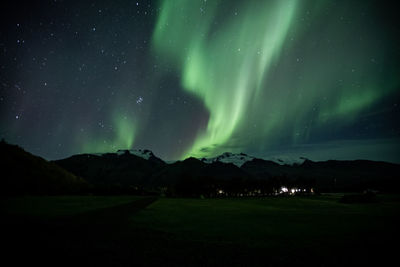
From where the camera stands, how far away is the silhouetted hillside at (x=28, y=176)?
4133 inches

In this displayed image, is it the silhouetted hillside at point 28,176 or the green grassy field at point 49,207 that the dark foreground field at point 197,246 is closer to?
the green grassy field at point 49,207

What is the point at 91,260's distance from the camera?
9.65 metres

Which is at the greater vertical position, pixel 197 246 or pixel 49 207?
pixel 197 246

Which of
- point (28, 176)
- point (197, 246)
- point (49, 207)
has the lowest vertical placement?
point (49, 207)

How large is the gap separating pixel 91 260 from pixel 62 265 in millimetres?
1092

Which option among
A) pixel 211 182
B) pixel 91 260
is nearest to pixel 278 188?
pixel 211 182

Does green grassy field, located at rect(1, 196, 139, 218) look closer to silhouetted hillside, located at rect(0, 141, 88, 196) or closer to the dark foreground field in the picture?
the dark foreground field

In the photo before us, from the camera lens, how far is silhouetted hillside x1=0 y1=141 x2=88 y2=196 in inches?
4133

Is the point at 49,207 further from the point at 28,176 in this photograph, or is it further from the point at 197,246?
the point at 28,176

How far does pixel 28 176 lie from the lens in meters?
121

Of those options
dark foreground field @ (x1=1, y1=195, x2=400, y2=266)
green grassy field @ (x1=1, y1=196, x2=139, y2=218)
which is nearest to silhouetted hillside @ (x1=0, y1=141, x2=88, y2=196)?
green grassy field @ (x1=1, y1=196, x2=139, y2=218)

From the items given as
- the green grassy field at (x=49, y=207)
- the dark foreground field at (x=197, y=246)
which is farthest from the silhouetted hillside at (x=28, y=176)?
the dark foreground field at (x=197, y=246)

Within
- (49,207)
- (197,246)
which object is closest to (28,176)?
(49,207)

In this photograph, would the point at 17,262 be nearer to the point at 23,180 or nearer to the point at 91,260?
the point at 91,260
